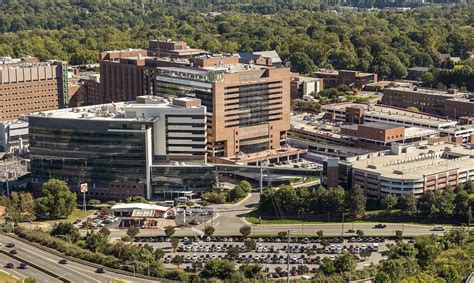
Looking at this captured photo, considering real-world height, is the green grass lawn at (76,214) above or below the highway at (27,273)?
above

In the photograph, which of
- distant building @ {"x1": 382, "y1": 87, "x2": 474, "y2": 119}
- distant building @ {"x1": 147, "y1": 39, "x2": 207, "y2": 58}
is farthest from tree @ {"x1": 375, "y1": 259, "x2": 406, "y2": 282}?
distant building @ {"x1": 147, "y1": 39, "x2": 207, "y2": 58}

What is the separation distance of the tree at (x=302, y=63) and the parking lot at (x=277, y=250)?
57.1 meters

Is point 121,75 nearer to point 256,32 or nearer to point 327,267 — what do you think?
point 327,267

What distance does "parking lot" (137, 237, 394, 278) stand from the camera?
45.7 m

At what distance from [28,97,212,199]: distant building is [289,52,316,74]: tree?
46306 millimetres

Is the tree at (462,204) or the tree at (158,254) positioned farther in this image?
the tree at (462,204)

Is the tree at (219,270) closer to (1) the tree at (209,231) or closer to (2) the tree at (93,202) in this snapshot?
(1) the tree at (209,231)

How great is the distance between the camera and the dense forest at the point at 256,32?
110438 mm

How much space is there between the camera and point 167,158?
60688 millimetres

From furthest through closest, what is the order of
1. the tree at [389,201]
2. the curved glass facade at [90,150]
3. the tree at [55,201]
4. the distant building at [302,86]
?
the distant building at [302,86] < the curved glass facade at [90,150] < the tree at [55,201] < the tree at [389,201]

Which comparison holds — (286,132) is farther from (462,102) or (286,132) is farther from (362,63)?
(362,63)

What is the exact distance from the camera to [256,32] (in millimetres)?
127562

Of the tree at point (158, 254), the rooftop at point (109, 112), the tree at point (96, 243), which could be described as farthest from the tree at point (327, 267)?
the rooftop at point (109, 112)

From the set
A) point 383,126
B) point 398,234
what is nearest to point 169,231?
point 398,234
